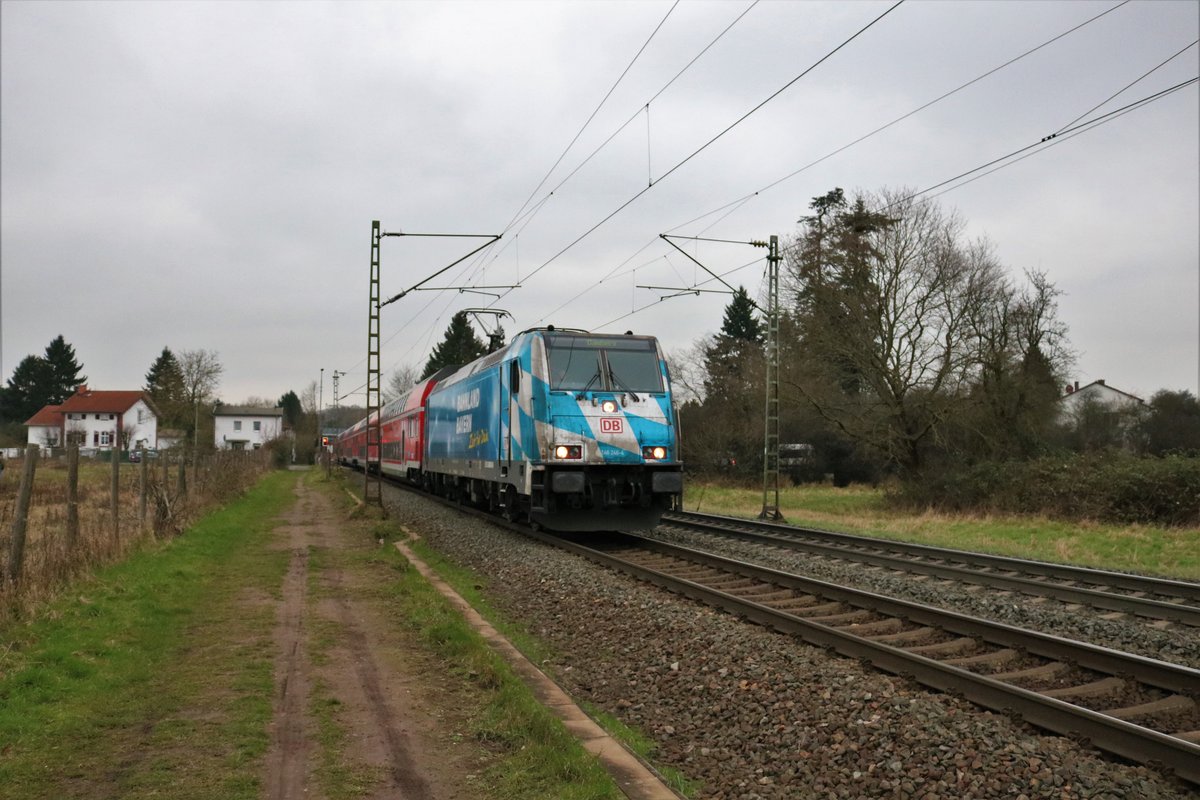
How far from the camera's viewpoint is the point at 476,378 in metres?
19.0

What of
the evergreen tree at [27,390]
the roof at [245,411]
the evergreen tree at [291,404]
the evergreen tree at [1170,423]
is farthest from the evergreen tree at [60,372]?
the evergreen tree at [291,404]

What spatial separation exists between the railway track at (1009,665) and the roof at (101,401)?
101 ft

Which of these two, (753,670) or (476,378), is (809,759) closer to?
(753,670)

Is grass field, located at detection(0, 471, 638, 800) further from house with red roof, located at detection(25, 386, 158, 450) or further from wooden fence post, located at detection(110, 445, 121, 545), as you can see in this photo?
house with red roof, located at detection(25, 386, 158, 450)

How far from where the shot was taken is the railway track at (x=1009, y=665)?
4.86 m

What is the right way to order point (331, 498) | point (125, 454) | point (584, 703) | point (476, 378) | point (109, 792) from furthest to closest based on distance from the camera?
point (125, 454)
point (331, 498)
point (476, 378)
point (584, 703)
point (109, 792)

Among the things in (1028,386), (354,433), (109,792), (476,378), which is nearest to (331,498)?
(476,378)

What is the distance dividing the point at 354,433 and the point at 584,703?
Result: 45567 mm

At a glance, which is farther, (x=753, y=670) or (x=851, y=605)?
(x=851, y=605)

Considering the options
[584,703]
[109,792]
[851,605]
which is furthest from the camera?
[851,605]

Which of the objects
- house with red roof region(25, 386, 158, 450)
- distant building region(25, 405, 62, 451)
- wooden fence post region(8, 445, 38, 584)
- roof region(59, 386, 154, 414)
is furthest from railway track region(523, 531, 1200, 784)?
roof region(59, 386, 154, 414)

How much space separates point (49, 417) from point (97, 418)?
36.4 feet

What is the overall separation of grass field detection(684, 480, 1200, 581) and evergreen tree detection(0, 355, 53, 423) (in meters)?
22.8

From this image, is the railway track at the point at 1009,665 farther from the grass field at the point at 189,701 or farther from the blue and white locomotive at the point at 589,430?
the blue and white locomotive at the point at 589,430
